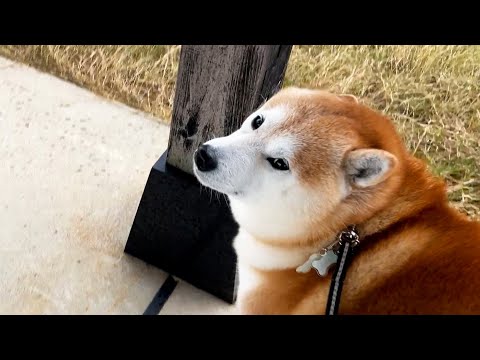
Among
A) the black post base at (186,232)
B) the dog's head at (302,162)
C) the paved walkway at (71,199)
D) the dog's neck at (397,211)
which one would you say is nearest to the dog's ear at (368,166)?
the dog's head at (302,162)

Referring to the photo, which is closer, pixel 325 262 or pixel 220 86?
pixel 325 262

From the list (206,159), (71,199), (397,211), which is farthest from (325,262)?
(71,199)

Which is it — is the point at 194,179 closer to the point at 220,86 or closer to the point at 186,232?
the point at 186,232

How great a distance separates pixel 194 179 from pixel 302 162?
62 cm

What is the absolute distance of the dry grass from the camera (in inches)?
114

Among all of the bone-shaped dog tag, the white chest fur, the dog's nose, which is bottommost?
the white chest fur

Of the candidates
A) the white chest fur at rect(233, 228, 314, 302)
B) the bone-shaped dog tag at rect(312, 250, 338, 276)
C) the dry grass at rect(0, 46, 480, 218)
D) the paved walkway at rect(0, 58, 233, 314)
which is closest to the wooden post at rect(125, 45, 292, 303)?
the paved walkway at rect(0, 58, 233, 314)

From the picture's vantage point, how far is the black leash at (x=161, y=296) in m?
2.17

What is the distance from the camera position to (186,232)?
7.07 ft

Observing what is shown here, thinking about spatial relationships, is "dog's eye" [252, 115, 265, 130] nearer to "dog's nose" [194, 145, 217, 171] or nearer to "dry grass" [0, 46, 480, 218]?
"dog's nose" [194, 145, 217, 171]

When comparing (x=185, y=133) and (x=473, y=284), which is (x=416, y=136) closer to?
(x=185, y=133)

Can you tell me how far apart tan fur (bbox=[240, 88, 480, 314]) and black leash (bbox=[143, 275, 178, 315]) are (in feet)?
2.37

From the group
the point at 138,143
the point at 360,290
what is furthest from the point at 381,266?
the point at 138,143
